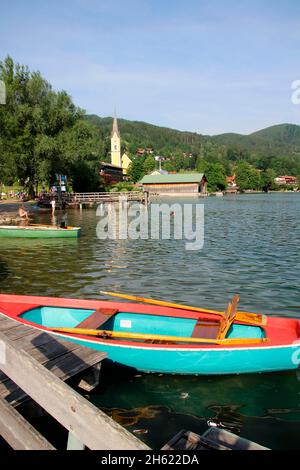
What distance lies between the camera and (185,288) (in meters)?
15.1

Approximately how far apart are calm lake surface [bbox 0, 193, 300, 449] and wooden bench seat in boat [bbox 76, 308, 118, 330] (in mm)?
997

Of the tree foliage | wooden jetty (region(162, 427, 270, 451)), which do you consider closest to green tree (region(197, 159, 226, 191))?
the tree foliage

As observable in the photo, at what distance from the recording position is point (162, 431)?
21.2ft

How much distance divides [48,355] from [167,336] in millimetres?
2347

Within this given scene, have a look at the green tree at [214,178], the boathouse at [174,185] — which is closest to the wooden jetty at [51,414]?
the boathouse at [174,185]

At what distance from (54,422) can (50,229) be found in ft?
67.9

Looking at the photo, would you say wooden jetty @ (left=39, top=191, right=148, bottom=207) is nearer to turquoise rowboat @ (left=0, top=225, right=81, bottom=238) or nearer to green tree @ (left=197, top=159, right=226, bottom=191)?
turquoise rowboat @ (left=0, top=225, right=81, bottom=238)

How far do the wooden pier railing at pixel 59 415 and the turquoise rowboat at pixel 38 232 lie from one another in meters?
22.5

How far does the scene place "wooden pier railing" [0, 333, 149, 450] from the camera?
3.20 meters

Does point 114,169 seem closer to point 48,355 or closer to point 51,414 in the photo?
point 48,355

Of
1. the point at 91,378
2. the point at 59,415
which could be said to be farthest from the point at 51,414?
the point at 91,378
